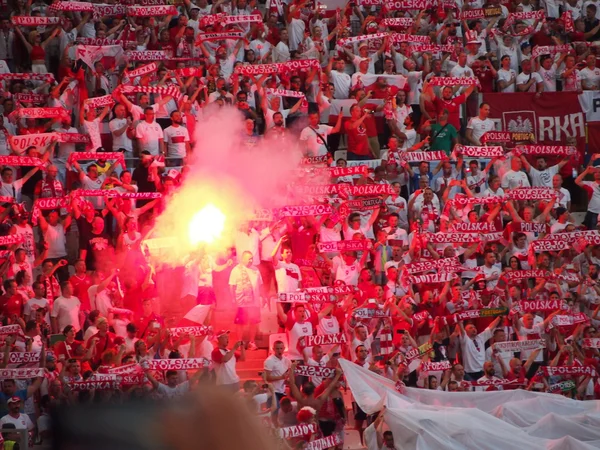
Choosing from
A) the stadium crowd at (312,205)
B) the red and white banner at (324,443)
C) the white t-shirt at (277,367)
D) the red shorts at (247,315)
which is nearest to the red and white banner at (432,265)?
the stadium crowd at (312,205)

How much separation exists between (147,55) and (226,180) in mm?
3012

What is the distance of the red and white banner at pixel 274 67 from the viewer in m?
17.9

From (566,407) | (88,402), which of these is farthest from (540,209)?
(88,402)

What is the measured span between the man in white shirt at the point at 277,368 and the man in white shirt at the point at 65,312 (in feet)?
8.47

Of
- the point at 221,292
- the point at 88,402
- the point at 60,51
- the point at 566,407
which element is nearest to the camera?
the point at 88,402

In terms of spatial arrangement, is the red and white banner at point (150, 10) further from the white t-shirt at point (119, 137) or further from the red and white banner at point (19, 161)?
the red and white banner at point (19, 161)

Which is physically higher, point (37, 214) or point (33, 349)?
point (37, 214)

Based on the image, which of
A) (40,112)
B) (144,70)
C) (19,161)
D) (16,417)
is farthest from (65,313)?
(144,70)

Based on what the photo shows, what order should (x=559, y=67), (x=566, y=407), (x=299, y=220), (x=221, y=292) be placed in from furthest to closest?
1. (x=559, y=67)
2. (x=299, y=220)
3. (x=221, y=292)
4. (x=566, y=407)

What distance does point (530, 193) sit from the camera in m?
16.9

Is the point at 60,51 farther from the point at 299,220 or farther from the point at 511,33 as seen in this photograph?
the point at 511,33

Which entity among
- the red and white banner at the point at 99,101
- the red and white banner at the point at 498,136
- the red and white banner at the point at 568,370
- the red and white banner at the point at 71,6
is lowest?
the red and white banner at the point at 568,370

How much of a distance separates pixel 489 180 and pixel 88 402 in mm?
14954

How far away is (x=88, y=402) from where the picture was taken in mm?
2887
